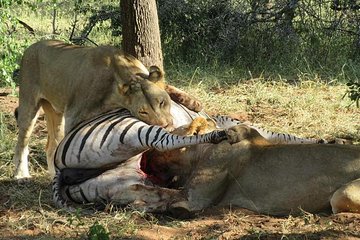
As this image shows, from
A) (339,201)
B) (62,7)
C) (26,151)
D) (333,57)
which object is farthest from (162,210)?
(62,7)

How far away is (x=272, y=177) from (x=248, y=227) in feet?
1.52

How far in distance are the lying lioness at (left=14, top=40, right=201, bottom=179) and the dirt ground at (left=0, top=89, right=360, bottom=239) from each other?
91 cm

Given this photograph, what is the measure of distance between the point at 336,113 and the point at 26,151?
3562mm

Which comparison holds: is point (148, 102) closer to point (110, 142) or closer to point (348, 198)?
point (110, 142)

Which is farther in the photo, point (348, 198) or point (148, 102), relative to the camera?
point (148, 102)

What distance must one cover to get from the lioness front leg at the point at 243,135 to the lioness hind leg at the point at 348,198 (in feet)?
2.50

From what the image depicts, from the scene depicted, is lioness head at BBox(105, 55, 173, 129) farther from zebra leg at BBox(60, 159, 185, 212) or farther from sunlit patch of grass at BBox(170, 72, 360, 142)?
sunlit patch of grass at BBox(170, 72, 360, 142)

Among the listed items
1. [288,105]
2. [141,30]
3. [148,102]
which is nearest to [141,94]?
[148,102]

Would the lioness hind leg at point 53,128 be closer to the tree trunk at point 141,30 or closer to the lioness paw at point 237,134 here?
the tree trunk at point 141,30

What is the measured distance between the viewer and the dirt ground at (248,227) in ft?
13.9

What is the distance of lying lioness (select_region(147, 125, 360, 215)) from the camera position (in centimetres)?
465

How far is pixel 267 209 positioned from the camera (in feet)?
15.6

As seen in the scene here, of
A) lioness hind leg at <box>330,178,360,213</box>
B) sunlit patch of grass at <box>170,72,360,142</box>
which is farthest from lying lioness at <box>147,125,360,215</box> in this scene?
sunlit patch of grass at <box>170,72,360,142</box>

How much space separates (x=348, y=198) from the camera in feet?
14.8
